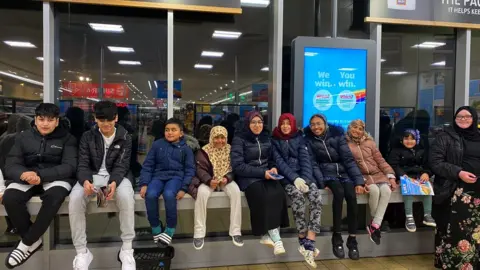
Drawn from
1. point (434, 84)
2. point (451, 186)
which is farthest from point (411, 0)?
point (451, 186)

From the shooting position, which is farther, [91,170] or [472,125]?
[472,125]

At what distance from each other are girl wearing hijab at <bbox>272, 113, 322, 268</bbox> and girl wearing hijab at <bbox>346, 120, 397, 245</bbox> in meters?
0.61

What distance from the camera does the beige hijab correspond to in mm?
Result: 3771

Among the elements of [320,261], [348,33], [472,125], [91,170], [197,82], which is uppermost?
[348,33]

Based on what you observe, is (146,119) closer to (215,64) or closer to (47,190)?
(215,64)

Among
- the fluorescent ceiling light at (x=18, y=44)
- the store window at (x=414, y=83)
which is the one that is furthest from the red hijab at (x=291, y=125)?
the fluorescent ceiling light at (x=18, y=44)

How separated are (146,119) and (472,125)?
3.37 m

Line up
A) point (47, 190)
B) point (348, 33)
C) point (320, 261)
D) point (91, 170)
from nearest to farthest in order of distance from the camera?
point (47, 190), point (91, 170), point (320, 261), point (348, 33)

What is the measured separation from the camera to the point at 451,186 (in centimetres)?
376

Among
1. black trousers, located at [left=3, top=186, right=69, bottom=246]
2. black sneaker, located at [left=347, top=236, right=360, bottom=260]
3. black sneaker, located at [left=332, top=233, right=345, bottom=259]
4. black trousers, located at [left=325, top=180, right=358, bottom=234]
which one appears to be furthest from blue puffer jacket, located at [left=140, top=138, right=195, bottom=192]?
black sneaker, located at [left=347, top=236, right=360, bottom=260]

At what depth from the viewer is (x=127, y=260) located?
332 centimetres

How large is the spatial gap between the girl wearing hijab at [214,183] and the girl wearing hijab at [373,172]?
136 centimetres

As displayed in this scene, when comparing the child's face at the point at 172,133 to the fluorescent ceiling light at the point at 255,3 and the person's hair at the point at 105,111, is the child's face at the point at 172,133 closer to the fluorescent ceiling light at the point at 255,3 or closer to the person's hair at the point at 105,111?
the person's hair at the point at 105,111

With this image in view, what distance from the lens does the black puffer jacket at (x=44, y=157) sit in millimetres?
3254
